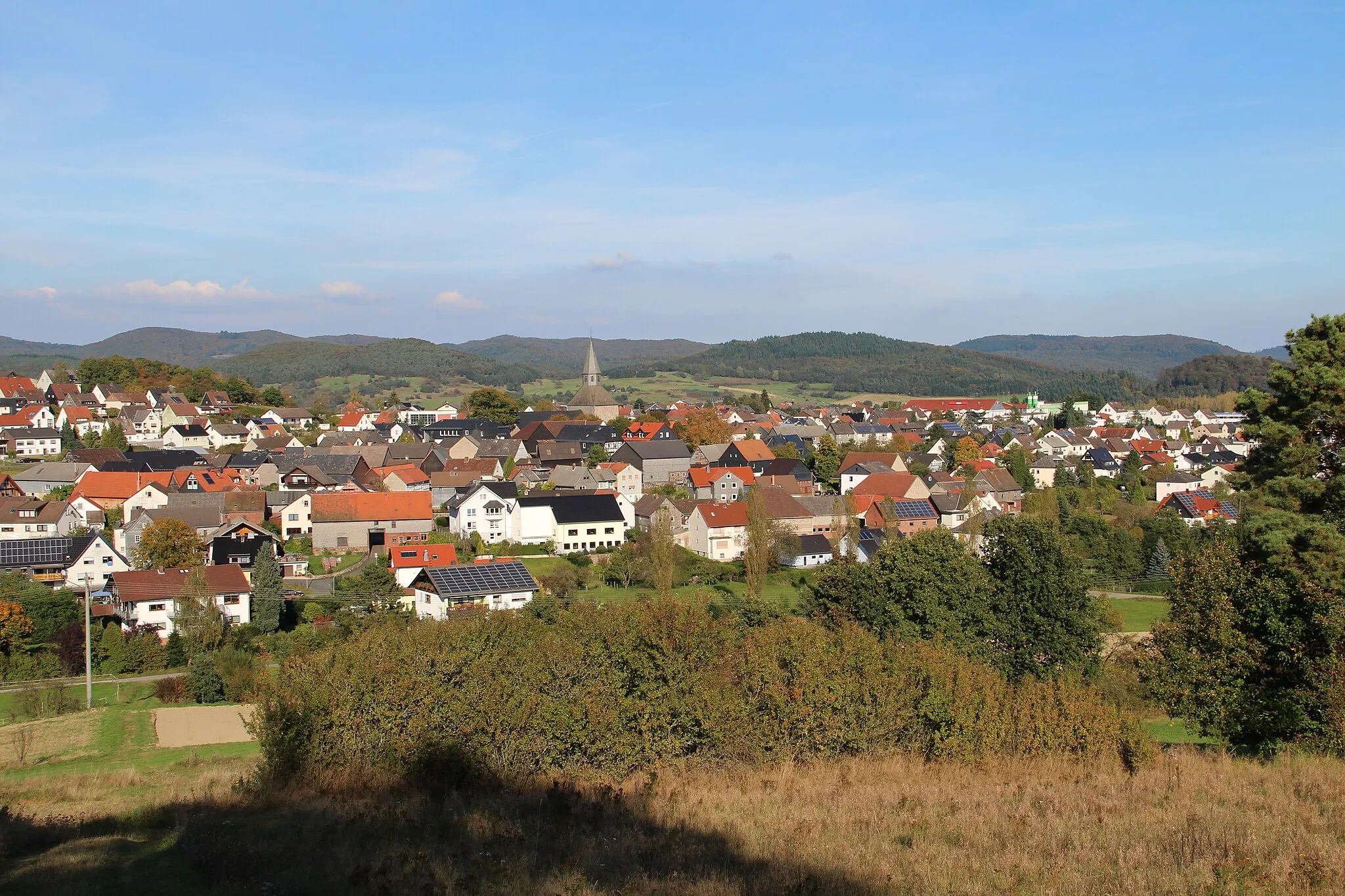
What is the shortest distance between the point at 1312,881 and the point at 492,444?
55.6 m

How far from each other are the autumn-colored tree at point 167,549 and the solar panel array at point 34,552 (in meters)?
2.07

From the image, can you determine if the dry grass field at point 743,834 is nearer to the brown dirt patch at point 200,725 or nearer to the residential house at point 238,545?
the brown dirt patch at point 200,725

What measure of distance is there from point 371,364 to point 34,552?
138m

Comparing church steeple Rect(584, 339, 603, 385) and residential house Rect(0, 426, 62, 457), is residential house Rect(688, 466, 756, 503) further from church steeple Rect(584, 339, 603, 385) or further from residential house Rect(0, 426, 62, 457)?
residential house Rect(0, 426, 62, 457)

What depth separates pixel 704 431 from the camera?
6334 centimetres

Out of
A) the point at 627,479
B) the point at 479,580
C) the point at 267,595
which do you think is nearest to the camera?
the point at 267,595

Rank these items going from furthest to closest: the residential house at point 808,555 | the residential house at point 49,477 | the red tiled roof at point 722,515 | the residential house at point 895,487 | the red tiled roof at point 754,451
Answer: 1. the red tiled roof at point 754,451
2. the residential house at point 895,487
3. the residential house at point 49,477
4. the red tiled roof at point 722,515
5. the residential house at point 808,555

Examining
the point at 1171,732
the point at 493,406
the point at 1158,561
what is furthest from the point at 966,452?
the point at 1171,732

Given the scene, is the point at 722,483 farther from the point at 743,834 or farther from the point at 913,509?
the point at 743,834

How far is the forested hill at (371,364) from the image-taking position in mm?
156750

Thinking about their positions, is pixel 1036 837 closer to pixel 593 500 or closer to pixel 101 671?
pixel 101 671

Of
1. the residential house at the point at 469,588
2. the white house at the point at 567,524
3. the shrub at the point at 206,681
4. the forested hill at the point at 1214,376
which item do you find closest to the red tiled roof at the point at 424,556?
the residential house at the point at 469,588

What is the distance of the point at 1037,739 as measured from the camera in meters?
12.6

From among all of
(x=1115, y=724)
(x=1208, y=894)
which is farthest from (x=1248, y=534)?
(x=1208, y=894)
